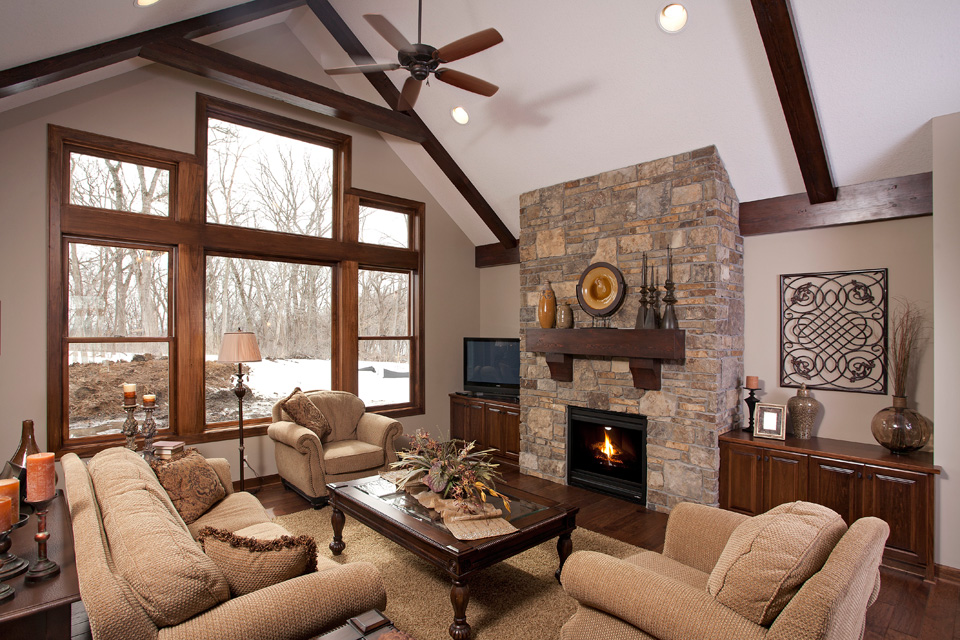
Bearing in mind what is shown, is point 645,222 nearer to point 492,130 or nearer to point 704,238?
point 704,238

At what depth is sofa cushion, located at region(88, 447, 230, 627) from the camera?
1.41 m

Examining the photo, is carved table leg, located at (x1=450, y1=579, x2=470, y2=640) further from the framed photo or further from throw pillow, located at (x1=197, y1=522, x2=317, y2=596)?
the framed photo

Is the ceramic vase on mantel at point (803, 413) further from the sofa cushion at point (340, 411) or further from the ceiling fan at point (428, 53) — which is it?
the sofa cushion at point (340, 411)

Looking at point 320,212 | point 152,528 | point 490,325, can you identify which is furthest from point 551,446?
point 152,528

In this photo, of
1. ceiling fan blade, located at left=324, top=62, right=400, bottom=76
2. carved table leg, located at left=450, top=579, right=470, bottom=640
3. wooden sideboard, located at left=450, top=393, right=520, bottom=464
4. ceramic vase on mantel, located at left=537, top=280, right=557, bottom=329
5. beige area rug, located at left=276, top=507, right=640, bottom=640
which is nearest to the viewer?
carved table leg, located at left=450, top=579, right=470, bottom=640

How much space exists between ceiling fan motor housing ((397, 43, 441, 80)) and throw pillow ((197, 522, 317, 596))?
2662mm

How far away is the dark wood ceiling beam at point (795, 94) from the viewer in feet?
9.52

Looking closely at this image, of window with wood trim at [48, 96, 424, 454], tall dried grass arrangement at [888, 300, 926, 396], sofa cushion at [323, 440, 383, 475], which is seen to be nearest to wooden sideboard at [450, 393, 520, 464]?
window with wood trim at [48, 96, 424, 454]

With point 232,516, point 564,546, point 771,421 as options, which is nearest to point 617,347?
point 771,421

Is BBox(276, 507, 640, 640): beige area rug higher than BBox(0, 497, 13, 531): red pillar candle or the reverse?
the reverse

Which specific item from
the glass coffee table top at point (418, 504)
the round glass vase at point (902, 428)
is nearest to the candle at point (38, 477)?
the glass coffee table top at point (418, 504)

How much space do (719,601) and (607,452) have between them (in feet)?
10.1

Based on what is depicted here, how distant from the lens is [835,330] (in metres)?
3.86

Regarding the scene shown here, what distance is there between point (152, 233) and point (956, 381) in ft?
18.7
